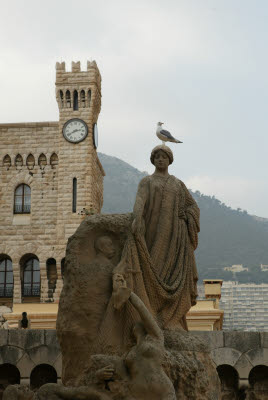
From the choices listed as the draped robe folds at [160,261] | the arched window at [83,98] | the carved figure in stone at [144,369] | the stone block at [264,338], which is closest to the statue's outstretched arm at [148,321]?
the carved figure in stone at [144,369]

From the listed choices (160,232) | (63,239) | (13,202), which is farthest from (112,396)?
(13,202)

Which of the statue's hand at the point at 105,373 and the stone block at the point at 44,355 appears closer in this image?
the statue's hand at the point at 105,373

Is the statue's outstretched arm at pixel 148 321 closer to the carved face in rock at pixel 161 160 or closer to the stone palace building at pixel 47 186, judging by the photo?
the carved face in rock at pixel 161 160

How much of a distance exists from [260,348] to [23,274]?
3013cm

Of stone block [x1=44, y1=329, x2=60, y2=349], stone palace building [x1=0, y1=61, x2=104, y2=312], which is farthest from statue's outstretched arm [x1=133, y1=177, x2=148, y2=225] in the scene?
stone palace building [x1=0, y1=61, x2=104, y2=312]

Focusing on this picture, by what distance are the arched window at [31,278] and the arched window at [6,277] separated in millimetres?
855

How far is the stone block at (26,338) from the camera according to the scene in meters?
15.3

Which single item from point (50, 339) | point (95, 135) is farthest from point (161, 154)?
point (95, 135)

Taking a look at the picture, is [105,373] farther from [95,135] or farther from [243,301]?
[243,301]

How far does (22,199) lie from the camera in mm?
44125

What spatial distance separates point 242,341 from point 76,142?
29452 millimetres

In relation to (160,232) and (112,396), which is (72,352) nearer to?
(112,396)

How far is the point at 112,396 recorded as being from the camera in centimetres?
904

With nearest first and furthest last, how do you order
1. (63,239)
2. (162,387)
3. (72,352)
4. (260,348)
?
(162,387), (72,352), (260,348), (63,239)
